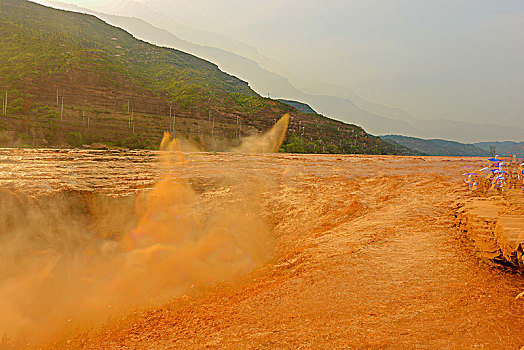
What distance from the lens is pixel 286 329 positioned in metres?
3.72

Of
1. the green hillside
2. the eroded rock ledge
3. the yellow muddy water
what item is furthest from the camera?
the green hillside

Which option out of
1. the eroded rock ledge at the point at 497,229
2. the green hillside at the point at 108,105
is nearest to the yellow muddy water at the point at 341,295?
the eroded rock ledge at the point at 497,229

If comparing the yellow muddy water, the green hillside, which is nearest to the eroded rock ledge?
the yellow muddy water

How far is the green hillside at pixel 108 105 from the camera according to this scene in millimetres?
34156

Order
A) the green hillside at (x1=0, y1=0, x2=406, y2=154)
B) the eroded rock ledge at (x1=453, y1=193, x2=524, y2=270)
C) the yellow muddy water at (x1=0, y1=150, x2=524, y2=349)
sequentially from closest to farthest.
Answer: the yellow muddy water at (x1=0, y1=150, x2=524, y2=349)
the eroded rock ledge at (x1=453, y1=193, x2=524, y2=270)
the green hillside at (x1=0, y1=0, x2=406, y2=154)

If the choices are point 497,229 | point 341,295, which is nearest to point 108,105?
point 341,295

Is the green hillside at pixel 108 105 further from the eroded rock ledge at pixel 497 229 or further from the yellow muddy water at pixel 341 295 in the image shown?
the eroded rock ledge at pixel 497 229

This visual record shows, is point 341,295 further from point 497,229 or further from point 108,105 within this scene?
point 108,105

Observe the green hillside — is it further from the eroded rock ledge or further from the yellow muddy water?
the eroded rock ledge

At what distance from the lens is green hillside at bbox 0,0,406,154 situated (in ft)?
112

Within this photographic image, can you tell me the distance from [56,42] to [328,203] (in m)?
65.2

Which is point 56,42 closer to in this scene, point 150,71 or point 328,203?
point 150,71

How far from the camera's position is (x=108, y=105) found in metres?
42.9

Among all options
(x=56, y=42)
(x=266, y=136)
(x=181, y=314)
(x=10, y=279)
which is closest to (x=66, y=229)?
(x=10, y=279)
